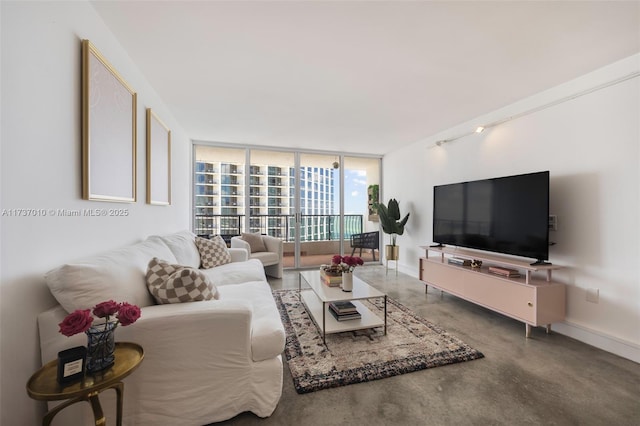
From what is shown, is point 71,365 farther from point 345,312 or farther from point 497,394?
point 497,394

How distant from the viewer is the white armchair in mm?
4019

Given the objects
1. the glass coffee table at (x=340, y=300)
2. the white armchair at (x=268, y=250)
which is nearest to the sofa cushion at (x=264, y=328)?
the glass coffee table at (x=340, y=300)

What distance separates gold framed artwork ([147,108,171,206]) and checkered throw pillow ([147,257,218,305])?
1287 mm

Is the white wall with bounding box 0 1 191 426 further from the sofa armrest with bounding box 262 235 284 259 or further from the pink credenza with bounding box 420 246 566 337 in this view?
the pink credenza with bounding box 420 246 566 337

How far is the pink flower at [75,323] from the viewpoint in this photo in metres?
0.91

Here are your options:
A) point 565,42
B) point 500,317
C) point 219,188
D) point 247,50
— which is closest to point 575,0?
point 565,42

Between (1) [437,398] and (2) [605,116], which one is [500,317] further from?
(2) [605,116]

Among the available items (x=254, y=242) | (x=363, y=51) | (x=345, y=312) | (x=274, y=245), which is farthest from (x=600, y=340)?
(x=254, y=242)

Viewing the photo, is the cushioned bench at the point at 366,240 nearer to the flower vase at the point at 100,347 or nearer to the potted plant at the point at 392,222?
the potted plant at the point at 392,222

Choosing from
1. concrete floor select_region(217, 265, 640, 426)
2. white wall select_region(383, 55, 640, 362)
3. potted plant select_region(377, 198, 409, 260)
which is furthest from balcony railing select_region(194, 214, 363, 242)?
concrete floor select_region(217, 265, 640, 426)

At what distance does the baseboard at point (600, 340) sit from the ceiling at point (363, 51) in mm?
2209

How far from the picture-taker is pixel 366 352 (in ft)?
6.55

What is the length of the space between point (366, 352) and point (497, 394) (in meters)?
0.83

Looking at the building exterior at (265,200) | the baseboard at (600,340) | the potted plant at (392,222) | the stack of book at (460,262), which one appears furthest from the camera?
the building exterior at (265,200)
